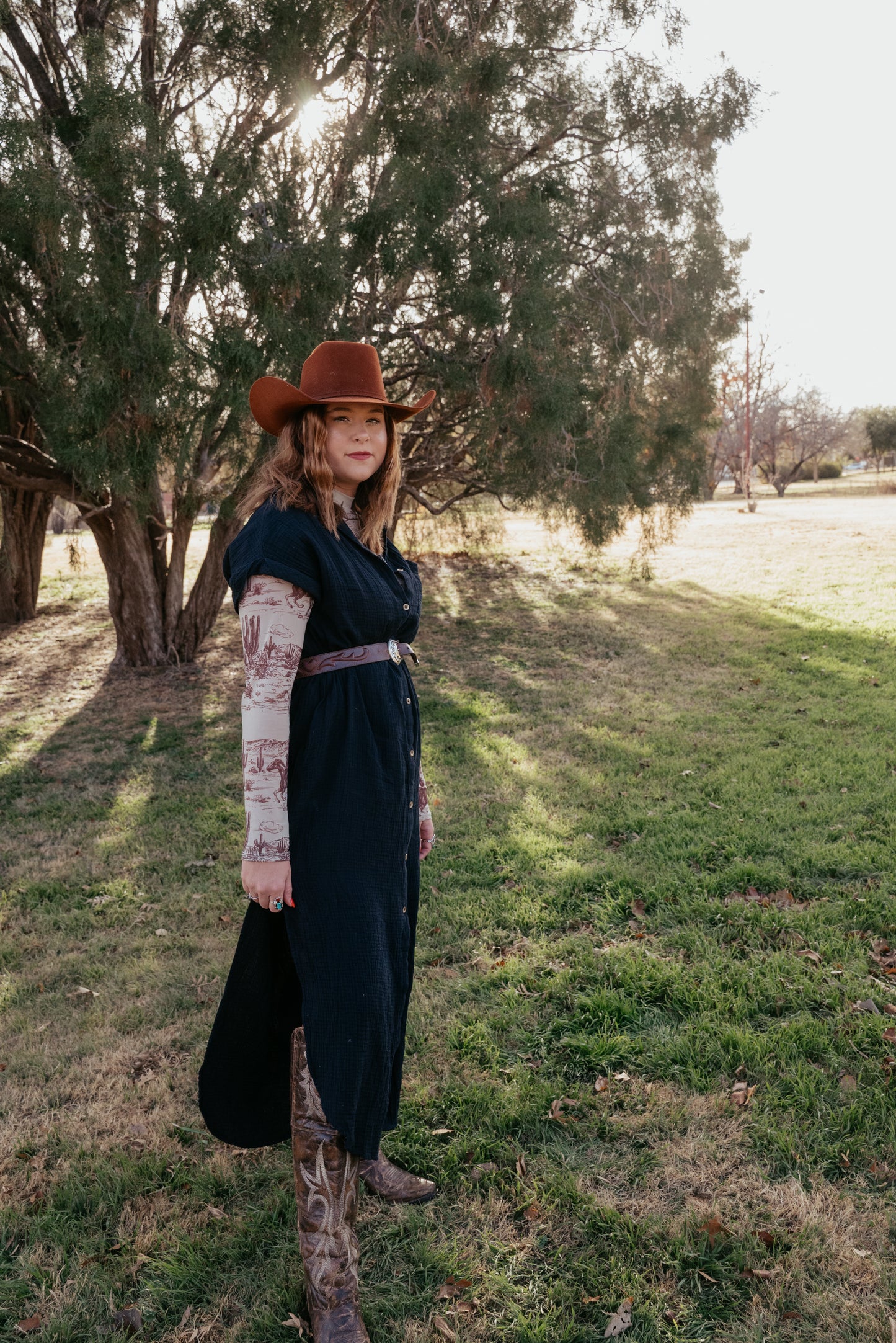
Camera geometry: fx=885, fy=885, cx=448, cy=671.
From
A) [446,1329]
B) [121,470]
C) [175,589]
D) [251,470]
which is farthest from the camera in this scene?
[175,589]

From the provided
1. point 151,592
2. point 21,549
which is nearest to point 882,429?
point 21,549

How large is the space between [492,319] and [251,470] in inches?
88.5

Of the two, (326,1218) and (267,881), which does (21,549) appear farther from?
(326,1218)

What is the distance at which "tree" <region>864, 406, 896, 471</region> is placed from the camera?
1742 inches

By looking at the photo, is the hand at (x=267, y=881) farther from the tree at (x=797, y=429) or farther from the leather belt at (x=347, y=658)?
the tree at (x=797, y=429)

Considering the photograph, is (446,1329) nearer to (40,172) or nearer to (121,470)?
(121,470)

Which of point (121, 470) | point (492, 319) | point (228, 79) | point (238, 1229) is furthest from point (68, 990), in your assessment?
point (228, 79)

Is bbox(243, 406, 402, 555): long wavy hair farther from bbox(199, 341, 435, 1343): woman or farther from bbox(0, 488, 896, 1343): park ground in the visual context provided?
bbox(0, 488, 896, 1343): park ground

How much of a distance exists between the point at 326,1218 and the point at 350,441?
174 centimetres

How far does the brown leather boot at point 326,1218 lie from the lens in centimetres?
192

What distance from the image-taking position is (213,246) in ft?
18.9

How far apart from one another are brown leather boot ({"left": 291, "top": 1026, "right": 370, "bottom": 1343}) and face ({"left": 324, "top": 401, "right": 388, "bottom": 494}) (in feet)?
4.27

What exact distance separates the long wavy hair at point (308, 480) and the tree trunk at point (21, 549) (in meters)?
10.5

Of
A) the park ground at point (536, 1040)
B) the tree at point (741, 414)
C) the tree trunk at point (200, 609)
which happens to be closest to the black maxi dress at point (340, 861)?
the park ground at point (536, 1040)
